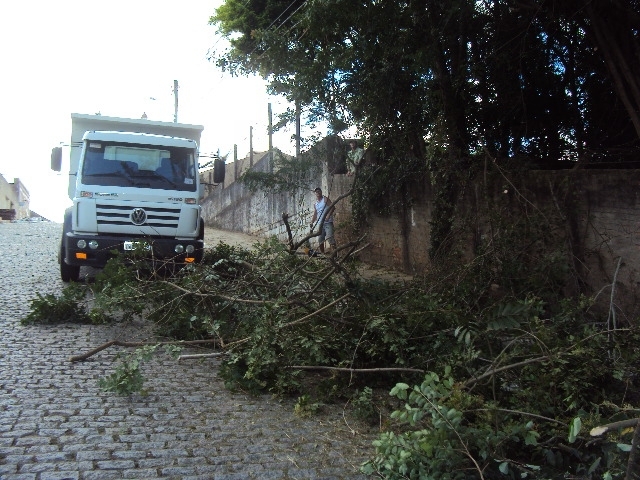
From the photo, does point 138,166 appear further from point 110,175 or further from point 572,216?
point 572,216

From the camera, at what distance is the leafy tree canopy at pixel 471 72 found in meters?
9.14

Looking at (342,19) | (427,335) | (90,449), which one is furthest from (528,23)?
(90,449)

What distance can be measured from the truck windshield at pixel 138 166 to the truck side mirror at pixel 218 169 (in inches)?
26.0

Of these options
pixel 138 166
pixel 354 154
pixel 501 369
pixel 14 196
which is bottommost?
pixel 501 369

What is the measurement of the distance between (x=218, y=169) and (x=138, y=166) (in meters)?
1.65

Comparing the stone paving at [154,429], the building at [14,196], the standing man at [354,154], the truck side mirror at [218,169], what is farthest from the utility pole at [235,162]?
the building at [14,196]

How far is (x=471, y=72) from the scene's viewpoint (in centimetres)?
982

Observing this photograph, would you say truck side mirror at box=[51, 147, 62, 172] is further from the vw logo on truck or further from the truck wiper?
the vw logo on truck

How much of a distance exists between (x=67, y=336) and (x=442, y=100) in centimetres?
664

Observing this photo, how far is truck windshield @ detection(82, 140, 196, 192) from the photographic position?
10742 mm

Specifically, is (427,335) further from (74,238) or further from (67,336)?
(74,238)

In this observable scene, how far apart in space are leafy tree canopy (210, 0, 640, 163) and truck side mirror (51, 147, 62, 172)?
436cm

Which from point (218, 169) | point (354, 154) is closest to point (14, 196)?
point (354, 154)

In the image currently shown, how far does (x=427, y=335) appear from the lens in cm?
559
